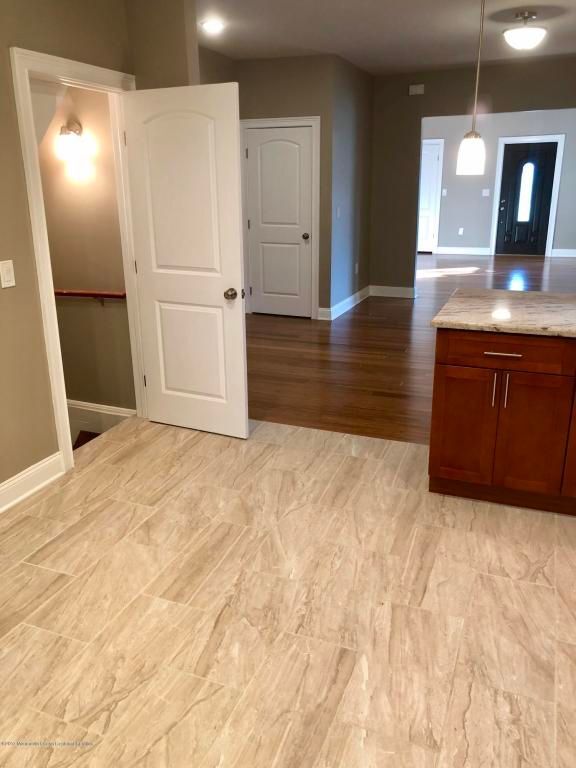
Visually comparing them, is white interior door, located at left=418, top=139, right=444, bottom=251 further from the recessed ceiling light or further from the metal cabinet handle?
the metal cabinet handle

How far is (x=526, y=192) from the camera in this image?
1185cm

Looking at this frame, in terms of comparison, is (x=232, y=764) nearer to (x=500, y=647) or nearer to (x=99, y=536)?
(x=500, y=647)

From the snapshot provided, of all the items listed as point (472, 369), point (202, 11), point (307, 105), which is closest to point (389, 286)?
point (307, 105)

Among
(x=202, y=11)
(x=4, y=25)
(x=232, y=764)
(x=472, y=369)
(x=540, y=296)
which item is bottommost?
(x=232, y=764)

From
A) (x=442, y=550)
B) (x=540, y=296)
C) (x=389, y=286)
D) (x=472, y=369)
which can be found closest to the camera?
(x=442, y=550)

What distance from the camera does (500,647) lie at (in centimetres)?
204

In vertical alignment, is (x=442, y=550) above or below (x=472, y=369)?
below

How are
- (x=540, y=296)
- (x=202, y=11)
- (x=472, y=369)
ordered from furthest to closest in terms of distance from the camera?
(x=202, y=11), (x=540, y=296), (x=472, y=369)

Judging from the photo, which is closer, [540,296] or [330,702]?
[330,702]

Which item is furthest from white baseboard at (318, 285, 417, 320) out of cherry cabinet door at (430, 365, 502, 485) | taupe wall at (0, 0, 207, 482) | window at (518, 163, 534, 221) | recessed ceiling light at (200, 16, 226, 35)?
window at (518, 163, 534, 221)

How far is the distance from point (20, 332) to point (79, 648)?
1580 mm

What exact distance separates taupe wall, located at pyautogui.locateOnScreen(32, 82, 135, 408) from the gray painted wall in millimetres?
8803

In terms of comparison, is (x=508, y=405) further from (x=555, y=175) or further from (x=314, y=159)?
(x=555, y=175)

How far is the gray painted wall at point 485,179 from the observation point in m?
11.2
